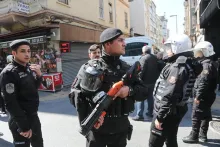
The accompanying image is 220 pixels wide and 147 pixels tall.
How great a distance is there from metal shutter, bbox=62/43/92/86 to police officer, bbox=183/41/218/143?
29.5 ft

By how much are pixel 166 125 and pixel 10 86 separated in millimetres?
1936

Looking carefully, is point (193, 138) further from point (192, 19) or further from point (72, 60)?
point (192, 19)

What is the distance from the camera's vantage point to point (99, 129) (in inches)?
82.7

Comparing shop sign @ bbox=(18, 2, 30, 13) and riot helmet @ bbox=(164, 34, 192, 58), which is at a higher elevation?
shop sign @ bbox=(18, 2, 30, 13)

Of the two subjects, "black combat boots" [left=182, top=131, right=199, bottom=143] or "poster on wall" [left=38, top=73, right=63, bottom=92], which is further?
"poster on wall" [left=38, top=73, right=63, bottom=92]

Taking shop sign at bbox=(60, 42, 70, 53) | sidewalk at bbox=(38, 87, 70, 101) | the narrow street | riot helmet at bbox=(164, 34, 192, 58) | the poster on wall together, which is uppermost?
shop sign at bbox=(60, 42, 70, 53)

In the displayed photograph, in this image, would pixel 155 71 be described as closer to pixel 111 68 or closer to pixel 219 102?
pixel 219 102

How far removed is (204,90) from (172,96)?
1.53 metres

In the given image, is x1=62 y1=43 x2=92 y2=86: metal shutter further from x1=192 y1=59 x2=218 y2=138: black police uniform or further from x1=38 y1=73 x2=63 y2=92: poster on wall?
x1=192 y1=59 x2=218 y2=138: black police uniform

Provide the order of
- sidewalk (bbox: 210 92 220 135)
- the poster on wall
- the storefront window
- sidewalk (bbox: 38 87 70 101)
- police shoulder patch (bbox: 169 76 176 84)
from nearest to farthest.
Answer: police shoulder patch (bbox: 169 76 176 84) < sidewalk (bbox: 210 92 220 135) < sidewalk (bbox: 38 87 70 101) < the poster on wall < the storefront window

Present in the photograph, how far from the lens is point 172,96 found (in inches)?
98.2

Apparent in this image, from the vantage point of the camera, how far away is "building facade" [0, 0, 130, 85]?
35.1ft

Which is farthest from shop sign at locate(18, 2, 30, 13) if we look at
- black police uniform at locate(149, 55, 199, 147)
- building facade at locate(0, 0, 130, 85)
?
black police uniform at locate(149, 55, 199, 147)

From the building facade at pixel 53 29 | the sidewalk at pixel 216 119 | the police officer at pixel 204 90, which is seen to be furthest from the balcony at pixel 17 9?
the police officer at pixel 204 90
